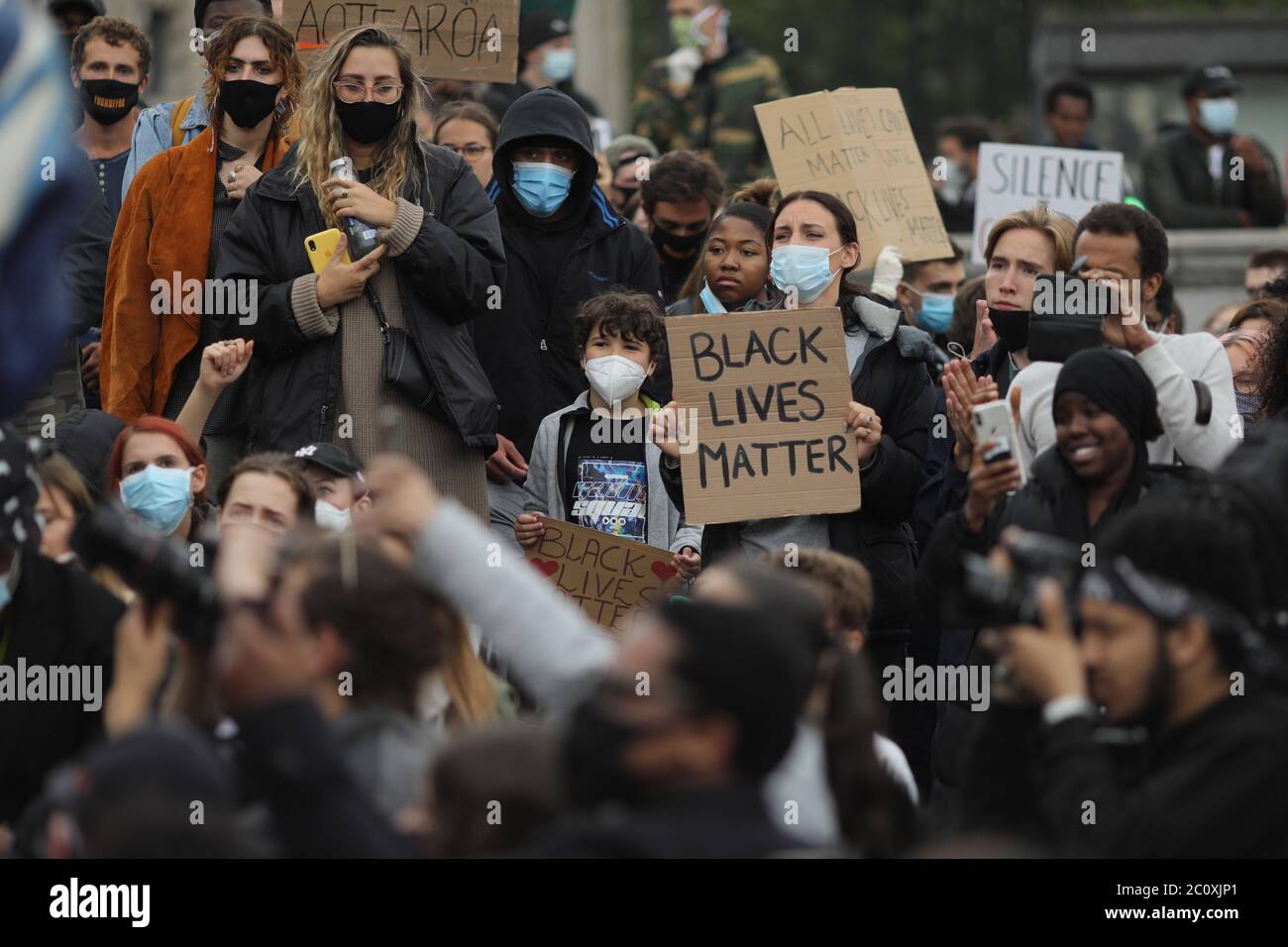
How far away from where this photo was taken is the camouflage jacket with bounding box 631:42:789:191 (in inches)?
536

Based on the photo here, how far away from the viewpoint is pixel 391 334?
815cm

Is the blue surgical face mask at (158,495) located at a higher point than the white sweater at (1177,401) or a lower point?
A: lower

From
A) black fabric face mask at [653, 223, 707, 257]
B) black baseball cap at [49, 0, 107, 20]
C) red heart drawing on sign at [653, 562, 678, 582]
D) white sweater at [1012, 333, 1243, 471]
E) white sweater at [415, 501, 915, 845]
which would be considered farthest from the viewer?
black baseball cap at [49, 0, 107, 20]

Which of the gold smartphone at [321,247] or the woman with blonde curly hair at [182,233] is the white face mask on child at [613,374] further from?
the woman with blonde curly hair at [182,233]

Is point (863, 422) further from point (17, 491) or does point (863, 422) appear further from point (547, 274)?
point (17, 491)

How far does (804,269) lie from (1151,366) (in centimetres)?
164

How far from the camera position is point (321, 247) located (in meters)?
8.09

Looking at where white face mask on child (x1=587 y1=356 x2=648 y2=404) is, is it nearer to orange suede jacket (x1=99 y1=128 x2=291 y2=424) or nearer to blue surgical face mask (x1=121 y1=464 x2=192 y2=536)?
orange suede jacket (x1=99 y1=128 x2=291 y2=424)

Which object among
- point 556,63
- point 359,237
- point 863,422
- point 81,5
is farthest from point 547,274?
point 556,63

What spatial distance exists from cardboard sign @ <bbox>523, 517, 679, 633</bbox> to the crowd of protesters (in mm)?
74

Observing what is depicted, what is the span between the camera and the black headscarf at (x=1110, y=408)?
22.0 feet

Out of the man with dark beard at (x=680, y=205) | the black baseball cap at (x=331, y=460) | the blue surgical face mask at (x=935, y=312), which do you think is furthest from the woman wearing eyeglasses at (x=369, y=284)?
the blue surgical face mask at (x=935, y=312)

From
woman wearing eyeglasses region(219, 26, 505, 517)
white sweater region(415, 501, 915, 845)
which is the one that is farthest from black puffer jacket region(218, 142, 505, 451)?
white sweater region(415, 501, 915, 845)

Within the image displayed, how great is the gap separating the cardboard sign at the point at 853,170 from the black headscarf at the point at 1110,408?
338 cm
